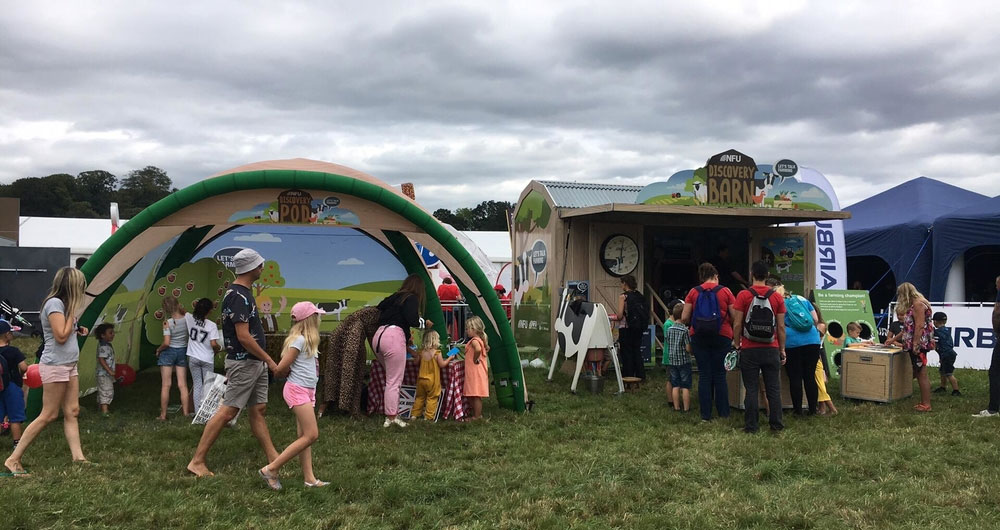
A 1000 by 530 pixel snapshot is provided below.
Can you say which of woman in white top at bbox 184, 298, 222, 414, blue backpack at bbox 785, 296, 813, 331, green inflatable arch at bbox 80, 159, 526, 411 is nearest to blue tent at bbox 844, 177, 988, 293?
blue backpack at bbox 785, 296, 813, 331

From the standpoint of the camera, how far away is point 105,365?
7.51 metres

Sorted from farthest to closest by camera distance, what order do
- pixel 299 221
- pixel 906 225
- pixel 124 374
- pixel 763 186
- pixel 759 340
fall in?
pixel 906 225 < pixel 763 186 < pixel 124 374 < pixel 299 221 < pixel 759 340

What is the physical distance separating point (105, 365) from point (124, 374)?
1.35m

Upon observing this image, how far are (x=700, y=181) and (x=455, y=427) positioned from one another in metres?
5.49

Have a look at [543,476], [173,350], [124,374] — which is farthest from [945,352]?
[124,374]

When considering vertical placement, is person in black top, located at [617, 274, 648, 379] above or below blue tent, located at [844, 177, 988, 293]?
below

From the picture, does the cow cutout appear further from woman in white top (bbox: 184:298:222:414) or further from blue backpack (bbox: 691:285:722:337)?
woman in white top (bbox: 184:298:222:414)

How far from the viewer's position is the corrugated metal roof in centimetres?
1181

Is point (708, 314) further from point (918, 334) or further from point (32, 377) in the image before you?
point (32, 377)

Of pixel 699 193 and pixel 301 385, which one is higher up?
pixel 699 193

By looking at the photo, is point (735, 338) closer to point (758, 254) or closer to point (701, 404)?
point (701, 404)

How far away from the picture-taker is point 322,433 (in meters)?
6.78

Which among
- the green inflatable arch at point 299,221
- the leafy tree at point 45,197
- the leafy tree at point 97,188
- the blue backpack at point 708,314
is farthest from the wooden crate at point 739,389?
the leafy tree at point 97,188

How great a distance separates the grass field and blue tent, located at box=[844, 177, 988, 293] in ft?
27.1
